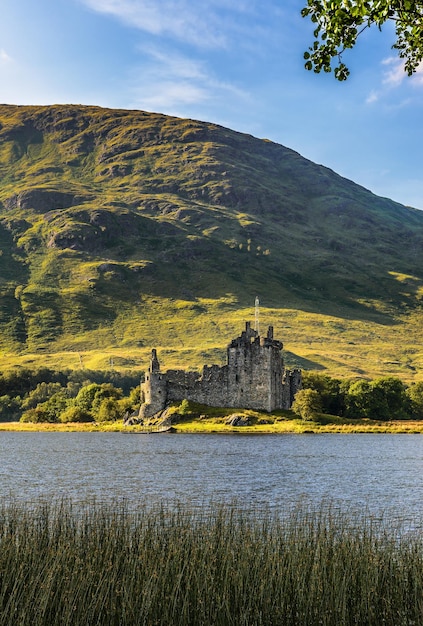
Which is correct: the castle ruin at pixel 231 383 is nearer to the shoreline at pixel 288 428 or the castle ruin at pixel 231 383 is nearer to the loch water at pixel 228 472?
the shoreline at pixel 288 428

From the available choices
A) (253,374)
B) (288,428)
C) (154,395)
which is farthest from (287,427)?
(154,395)

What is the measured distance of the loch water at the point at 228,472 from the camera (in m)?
40.9

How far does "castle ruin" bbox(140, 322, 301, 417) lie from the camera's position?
11919 cm

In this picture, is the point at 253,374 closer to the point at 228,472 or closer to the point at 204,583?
the point at 228,472

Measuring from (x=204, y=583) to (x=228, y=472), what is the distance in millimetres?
39047

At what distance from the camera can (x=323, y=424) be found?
11025cm

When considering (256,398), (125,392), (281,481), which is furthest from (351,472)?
(125,392)

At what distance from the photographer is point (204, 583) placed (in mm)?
17359

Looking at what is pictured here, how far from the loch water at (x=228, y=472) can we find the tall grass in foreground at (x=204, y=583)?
1230 cm

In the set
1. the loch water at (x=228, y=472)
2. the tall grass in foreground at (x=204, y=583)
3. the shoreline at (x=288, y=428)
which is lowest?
the shoreline at (x=288, y=428)

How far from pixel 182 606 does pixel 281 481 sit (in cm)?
3481

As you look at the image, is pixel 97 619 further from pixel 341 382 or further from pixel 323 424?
pixel 341 382

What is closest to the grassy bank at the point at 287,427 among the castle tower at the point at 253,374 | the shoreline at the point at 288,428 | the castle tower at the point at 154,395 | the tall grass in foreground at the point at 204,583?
the shoreline at the point at 288,428

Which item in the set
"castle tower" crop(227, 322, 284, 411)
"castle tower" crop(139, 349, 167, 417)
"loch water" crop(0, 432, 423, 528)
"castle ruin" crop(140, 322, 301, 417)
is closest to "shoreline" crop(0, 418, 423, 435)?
"castle tower" crop(139, 349, 167, 417)
